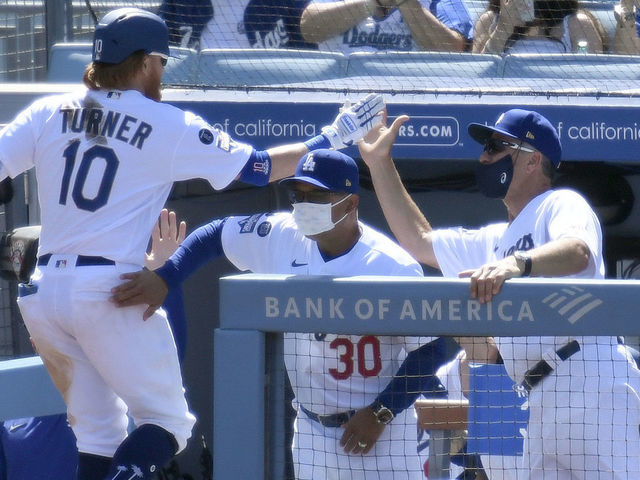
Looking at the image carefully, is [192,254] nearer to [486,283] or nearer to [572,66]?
[486,283]

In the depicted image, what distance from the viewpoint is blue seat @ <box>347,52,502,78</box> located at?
5445mm

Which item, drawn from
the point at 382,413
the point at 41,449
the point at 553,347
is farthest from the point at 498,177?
the point at 41,449

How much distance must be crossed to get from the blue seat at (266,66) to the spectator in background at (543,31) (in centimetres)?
84

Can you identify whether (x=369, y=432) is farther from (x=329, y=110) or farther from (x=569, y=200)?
(x=329, y=110)

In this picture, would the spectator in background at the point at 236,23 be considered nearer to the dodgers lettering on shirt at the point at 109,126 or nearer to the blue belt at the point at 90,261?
the dodgers lettering on shirt at the point at 109,126

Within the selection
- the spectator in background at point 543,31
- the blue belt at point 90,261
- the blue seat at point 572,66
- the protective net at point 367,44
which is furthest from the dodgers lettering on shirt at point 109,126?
the spectator in background at point 543,31

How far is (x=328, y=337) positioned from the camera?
2498 millimetres

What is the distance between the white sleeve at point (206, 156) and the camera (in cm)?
266

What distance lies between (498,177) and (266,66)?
8.39 feet

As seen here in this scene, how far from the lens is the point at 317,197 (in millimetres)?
2998

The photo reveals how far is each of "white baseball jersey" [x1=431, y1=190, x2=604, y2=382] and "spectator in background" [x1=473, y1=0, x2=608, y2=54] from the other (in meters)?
2.77

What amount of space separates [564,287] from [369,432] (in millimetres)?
944

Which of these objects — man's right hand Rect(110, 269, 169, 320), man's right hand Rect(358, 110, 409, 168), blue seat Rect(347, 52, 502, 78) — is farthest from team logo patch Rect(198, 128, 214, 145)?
blue seat Rect(347, 52, 502, 78)

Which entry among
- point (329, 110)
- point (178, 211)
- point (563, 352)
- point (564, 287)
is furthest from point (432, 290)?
point (178, 211)
